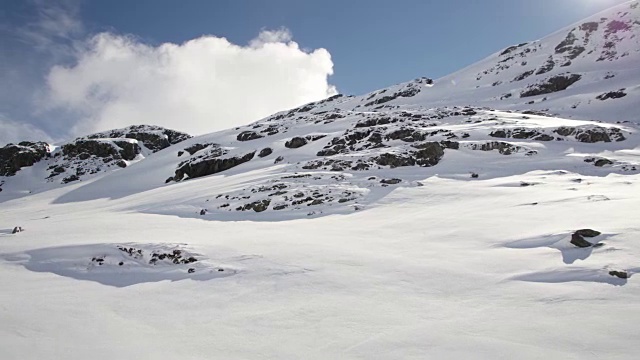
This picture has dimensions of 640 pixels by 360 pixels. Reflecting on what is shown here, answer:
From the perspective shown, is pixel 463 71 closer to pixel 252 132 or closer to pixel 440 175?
pixel 252 132

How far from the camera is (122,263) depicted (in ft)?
27.0

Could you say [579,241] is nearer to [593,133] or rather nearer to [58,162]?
[593,133]

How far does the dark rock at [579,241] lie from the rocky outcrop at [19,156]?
71386 millimetres

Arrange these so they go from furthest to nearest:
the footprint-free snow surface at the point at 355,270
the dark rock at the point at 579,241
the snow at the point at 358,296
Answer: the dark rock at the point at 579,241 → the footprint-free snow surface at the point at 355,270 → the snow at the point at 358,296

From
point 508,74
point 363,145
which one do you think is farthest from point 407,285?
point 508,74

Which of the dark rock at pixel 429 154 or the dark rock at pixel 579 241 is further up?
the dark rock at pixel 429 154

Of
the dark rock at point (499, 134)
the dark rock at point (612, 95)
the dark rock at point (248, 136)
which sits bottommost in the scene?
the dark rock at point (499, 134)

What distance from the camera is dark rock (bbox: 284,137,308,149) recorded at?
3922 cm

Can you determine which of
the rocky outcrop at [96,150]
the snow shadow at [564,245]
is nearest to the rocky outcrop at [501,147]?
the snow shadow at [564,245]

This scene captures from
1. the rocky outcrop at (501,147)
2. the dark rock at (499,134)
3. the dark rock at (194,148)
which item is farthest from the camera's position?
the dark rock at (194,148)

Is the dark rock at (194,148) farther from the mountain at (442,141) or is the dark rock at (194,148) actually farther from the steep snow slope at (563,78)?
the steep snow slope at (563,78)

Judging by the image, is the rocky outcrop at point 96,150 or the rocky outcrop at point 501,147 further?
the rocky outcrop at point 96,150

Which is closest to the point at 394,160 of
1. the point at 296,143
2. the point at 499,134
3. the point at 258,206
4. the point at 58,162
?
the point at 499,134

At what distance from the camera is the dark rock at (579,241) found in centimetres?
711
